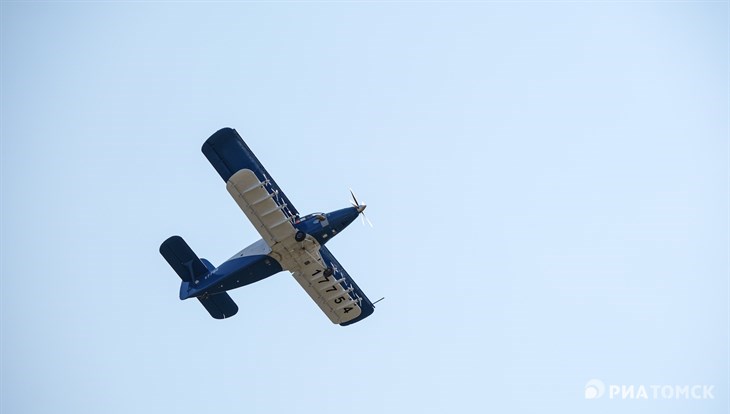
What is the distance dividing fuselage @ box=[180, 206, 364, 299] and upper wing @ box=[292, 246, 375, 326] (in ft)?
3.81

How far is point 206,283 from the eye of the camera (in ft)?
114

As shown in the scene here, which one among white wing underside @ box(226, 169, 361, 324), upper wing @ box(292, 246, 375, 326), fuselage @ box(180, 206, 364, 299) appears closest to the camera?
white wing underside @ box(226, 169, 361, 324)

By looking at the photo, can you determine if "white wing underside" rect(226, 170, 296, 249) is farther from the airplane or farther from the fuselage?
the fuselage

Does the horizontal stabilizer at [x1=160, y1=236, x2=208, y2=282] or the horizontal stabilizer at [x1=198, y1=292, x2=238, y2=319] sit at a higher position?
the horizontal stabilizer at [x1=160, y1=236, x2=208, y2=282]

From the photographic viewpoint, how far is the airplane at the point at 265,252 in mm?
32219

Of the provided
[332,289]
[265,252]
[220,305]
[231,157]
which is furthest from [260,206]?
[220,305]

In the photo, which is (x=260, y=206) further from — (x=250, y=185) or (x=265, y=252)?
(x=265, y=252)

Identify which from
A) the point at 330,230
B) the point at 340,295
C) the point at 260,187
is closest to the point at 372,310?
the point at 340,295

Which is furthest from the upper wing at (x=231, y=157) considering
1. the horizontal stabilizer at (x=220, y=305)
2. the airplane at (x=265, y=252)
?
the horizontal stabilizer at (x=220, y=305)

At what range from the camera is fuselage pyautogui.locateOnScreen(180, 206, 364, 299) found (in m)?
32.8

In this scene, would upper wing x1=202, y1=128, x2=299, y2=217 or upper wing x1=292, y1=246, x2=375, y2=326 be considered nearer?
upper wing x1=202, y1=128, x2=299, y2=217

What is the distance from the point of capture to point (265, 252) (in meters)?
33.7

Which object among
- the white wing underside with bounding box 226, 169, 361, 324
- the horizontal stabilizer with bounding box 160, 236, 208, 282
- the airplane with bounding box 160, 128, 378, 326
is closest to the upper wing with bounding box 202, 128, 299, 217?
the airplane with bounding box 160, 128, 378, 326

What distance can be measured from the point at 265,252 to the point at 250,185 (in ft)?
10.0
